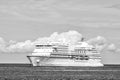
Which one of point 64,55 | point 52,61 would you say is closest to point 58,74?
point 52,61

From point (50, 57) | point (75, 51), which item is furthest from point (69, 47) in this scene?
point (50, 57)

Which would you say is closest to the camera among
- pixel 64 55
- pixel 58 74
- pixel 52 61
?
pixel 58 74

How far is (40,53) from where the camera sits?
137375 millimetres

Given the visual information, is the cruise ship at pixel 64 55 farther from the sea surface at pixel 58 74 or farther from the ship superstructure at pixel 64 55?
the sea surface at pixel 58 74

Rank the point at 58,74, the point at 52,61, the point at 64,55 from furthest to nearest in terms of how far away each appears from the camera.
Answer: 1. the point at 64,55
2. the point at 52,61
3. the point at 58,74

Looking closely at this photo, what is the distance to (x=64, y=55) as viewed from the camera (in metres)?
138

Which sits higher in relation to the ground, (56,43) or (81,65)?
(56,43)

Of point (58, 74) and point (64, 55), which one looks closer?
point (58, 74)

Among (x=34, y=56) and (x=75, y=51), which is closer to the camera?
(x=34, y=56)

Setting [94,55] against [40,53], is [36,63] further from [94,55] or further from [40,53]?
[94,55]

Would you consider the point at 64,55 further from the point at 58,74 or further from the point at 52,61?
the point at 58,74

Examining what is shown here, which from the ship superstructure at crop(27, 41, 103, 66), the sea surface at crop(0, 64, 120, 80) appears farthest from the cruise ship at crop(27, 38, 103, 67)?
the sea surface at crop(0, 64, 120, 80)

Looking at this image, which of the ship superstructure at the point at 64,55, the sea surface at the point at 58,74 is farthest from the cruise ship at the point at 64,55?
the sea surface at the point at 58,74

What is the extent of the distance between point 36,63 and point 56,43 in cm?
1083
